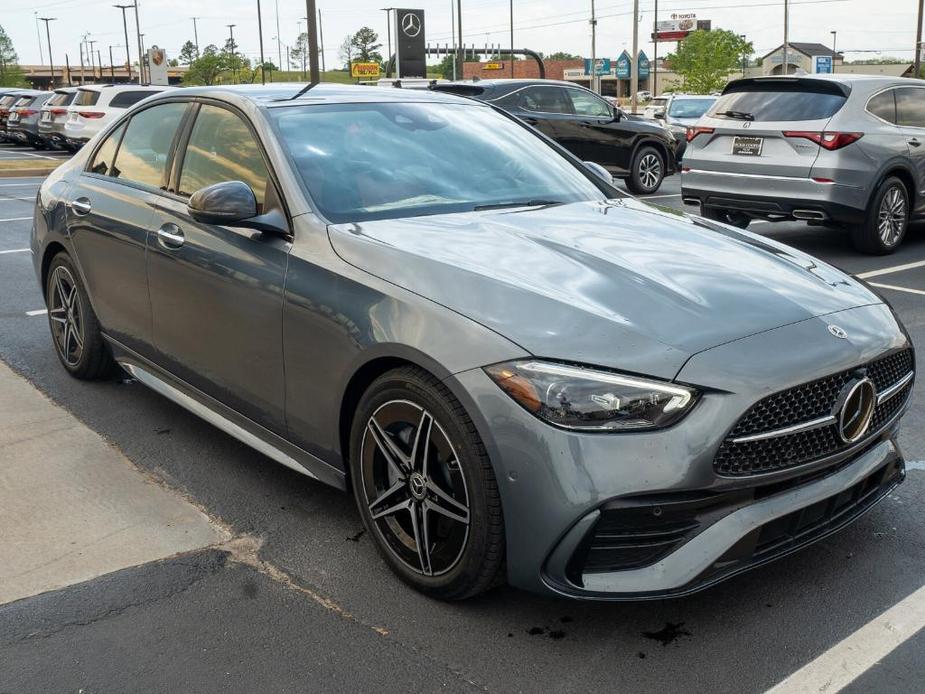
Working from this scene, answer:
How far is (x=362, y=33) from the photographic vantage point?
510 feet

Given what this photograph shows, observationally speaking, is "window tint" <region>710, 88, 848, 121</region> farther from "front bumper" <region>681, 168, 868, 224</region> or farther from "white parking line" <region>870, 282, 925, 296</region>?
"white parking line" <region>870, 282, 925, 296</region>

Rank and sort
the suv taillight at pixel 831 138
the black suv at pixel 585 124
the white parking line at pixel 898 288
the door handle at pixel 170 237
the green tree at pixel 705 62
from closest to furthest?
1. the door handle at pixel 170 237
2. the white parking line at pixel 898 288
3. the suv taillight at pixel 831 138
4. the black suv at pixel 585 124
5. the green tree at pixel 705 62

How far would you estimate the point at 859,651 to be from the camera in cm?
A: 286

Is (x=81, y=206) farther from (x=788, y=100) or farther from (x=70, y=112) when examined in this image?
(x=70, y=112)

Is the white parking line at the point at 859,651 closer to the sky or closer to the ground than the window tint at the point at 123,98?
closer to the ground

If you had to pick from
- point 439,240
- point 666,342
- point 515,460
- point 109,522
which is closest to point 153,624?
point 109,522

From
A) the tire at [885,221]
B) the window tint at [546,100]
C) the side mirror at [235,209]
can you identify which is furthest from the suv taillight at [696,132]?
the side mirror at [235,209]

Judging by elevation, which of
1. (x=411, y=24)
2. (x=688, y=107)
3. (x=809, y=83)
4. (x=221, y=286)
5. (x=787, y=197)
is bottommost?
(x=787, y=197)

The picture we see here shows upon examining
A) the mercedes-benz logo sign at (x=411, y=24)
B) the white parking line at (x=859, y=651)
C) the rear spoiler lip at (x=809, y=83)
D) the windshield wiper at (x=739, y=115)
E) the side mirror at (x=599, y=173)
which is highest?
the mercedes-benz logo sign at (x=411, y=24)

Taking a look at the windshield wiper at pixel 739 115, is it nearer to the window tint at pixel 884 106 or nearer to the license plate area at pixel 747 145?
the license plate area at pixel 747 145

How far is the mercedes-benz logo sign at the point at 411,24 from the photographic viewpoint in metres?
32.3

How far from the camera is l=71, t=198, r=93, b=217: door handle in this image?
5.02 m

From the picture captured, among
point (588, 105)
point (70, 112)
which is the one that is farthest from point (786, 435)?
point (70, 112)

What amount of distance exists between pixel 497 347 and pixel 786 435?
32.5 inches
